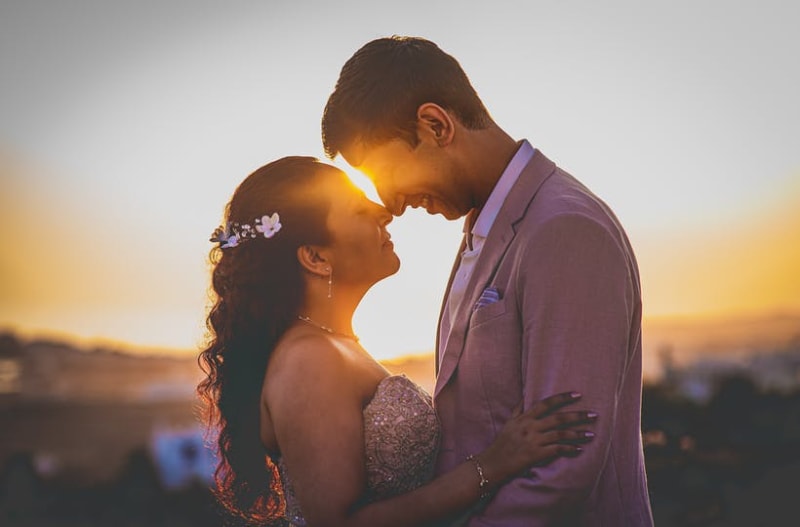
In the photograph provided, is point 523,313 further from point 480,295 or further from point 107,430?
point 107,430

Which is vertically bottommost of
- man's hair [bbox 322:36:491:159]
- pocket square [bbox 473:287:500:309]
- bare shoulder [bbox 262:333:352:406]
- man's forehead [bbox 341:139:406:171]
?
bare shoulder [bbox 262:333:352:406]

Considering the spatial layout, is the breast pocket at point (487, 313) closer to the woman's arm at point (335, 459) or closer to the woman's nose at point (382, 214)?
the woman's arm at point (335, 459)

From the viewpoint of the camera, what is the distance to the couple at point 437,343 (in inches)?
101

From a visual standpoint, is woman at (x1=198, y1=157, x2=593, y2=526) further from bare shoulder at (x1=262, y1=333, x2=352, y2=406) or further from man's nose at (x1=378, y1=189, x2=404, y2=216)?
man's nose at (x1=378, y1=189, x2=404, y2=216)

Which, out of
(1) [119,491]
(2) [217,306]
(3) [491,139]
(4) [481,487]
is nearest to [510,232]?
(3) [491,139]

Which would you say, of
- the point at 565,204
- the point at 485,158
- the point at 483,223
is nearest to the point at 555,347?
the point at 565,204

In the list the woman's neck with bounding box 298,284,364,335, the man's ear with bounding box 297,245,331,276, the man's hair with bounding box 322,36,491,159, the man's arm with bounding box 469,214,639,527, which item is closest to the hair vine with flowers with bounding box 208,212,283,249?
the man's ear with bounding box 297,245,331,276

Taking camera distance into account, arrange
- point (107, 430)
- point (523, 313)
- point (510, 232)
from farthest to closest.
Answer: point (107, 430) → point (510, 232) → point (523, 313)

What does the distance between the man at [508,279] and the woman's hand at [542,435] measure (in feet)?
0.10

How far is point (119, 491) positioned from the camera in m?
30.5

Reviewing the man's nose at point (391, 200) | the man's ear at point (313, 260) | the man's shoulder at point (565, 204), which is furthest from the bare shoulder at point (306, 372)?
the man's shoulder at point (565, 204)

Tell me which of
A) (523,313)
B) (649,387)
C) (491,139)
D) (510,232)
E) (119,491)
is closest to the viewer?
(523,313)

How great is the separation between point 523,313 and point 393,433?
0.84 metres

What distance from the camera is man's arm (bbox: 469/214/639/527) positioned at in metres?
2.53
